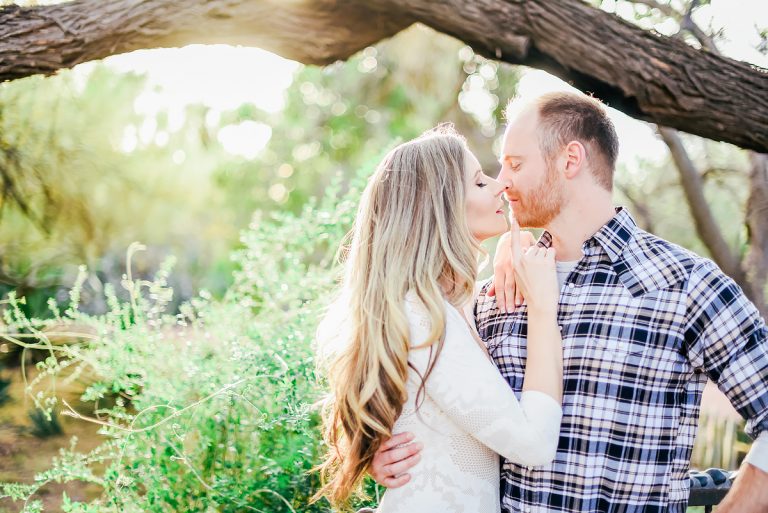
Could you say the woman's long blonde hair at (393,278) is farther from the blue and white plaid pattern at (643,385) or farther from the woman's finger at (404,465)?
the blue and white plaid pattern at (643,385)

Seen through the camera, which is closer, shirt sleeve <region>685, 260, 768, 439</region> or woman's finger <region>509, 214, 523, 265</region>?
shirt sleeve <region>685, 260, 768, 439</region>

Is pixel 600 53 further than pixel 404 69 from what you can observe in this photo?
No

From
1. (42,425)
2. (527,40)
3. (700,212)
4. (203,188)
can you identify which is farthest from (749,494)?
(203,188)

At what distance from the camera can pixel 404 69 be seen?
10703mm

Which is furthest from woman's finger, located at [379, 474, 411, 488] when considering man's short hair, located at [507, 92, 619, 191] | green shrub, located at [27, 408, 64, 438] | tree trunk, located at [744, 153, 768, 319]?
tree trunk, located at [744, 153, 768, 319]

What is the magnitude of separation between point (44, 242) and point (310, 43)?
304cm

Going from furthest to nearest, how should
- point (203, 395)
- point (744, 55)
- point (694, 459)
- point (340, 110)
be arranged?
1. point (340, 110)
2. point (694, 459)
3. point (744, 55)
4. point (203, 395)

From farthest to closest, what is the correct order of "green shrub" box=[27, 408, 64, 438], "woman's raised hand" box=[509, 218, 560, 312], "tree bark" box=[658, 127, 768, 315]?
"tree bark" box=[658, 127, 768, 315], "green shrub" box=[27, 408, 64, 438], "woman's raised hand" box=[509, 218, 560, 312]

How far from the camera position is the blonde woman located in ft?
5.48

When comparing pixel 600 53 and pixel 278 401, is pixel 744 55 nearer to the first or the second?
pixel 600 53

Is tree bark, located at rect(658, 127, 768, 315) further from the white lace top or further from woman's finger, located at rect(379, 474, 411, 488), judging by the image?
woman's finger, located at rect(379, 474, 411, 488)

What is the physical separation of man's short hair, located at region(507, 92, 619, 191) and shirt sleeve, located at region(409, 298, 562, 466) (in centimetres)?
75

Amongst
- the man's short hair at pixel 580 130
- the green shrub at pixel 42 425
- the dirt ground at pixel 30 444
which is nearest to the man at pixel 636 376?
the man's short hair at pixel 580 130

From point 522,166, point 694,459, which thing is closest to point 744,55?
point 522,166
